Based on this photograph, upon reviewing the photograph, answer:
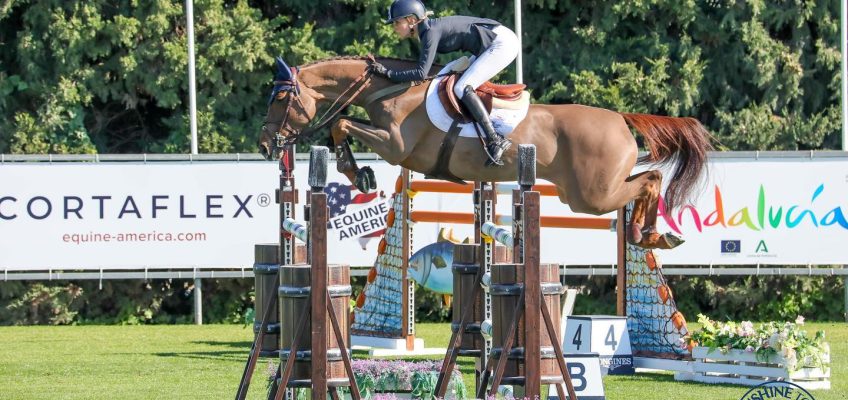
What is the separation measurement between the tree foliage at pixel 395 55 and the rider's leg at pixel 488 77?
296 inches

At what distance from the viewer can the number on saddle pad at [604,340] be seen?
9570mm

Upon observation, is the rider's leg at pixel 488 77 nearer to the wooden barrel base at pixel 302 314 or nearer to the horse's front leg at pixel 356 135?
the horse's front leg at pixel 356 135

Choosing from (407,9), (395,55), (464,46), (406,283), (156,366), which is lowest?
(156,366)

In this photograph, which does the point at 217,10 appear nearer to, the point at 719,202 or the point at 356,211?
the point at 356,211

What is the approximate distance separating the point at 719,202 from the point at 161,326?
5.74 m

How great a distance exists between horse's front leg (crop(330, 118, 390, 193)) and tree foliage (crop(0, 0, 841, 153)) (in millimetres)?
7721

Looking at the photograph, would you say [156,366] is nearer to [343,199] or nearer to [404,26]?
[343,199]

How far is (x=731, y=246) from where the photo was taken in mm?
13945

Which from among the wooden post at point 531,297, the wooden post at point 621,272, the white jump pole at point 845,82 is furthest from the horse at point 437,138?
the white jump pole at point 845,82

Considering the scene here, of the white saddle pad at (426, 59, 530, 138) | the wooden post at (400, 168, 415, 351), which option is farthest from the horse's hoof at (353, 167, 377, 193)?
the wooden post at (400, 168, 415, 351)

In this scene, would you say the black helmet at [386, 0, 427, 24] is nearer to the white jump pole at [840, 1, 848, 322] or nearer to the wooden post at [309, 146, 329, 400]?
the wooden post at [309, 146, 329, 400]

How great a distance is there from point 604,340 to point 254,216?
17.0 feet

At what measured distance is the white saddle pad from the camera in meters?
7.48

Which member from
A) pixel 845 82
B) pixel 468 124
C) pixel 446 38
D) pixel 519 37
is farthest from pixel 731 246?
pixel 446 38
